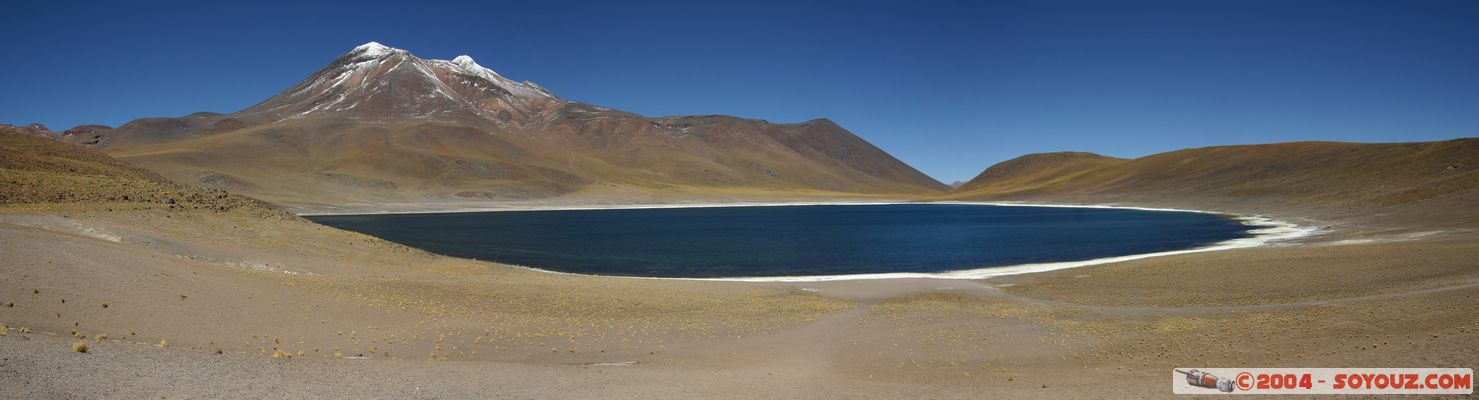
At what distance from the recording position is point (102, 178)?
1453 inches

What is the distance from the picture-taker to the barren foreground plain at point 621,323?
12.2m

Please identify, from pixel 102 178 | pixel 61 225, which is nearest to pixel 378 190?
pixel 102 178

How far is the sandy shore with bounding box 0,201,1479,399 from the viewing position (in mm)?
12031

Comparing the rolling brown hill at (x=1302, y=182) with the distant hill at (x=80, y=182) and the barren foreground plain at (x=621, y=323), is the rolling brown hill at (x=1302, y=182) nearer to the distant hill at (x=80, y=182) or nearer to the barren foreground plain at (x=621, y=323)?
the barren foreground plain at (x=621, y=323)

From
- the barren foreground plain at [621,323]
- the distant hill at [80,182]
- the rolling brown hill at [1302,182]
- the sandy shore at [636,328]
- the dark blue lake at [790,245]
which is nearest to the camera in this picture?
the sandy shore at [636,328]

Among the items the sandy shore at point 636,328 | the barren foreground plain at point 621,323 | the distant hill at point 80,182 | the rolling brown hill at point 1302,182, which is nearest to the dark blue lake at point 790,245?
the barren foreground plain at point 621,323

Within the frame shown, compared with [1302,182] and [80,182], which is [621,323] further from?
[1302,182]

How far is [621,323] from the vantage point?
66.4 feet

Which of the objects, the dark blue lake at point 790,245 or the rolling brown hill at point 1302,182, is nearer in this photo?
the dark blue lake at point 790,245

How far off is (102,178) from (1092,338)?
44133 millimetres

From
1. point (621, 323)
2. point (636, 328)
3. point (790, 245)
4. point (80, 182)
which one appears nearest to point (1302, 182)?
point (790, 245)

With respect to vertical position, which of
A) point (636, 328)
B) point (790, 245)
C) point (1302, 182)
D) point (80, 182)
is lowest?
point (636, 328)

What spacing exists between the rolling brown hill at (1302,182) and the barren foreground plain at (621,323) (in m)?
43.2

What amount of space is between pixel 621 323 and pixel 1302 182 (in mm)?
119911
